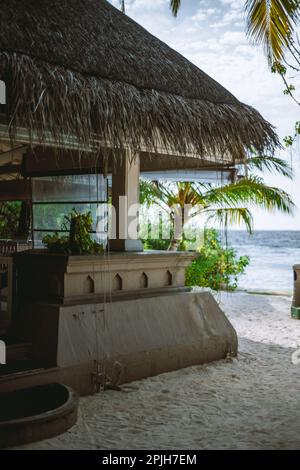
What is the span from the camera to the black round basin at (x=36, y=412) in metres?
3.71

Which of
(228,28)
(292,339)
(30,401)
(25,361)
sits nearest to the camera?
(30,401)

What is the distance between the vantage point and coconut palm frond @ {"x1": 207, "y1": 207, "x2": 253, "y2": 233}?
33.9 feet

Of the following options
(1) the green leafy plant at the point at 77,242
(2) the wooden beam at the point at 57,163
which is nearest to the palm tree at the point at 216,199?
(2) the wooden beam at the point at 57,163

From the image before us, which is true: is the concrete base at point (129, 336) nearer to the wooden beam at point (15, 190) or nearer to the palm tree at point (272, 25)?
the wooden beam at point (15, 190)

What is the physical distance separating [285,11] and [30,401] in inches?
198

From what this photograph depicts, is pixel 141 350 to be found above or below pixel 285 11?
below

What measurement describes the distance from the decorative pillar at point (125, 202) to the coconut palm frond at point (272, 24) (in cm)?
211

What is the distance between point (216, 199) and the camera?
33.9ft

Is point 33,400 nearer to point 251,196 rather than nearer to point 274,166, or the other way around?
point 251,196

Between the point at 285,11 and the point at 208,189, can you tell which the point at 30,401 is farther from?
the point at 208,189

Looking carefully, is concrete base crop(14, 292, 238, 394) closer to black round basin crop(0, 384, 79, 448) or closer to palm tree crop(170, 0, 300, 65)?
black round basin crop(0, 384, 79, 448)

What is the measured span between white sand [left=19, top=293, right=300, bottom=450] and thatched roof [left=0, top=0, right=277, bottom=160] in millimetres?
2156

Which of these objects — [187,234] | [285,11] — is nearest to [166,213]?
[187,234]

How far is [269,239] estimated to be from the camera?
46.6 m
